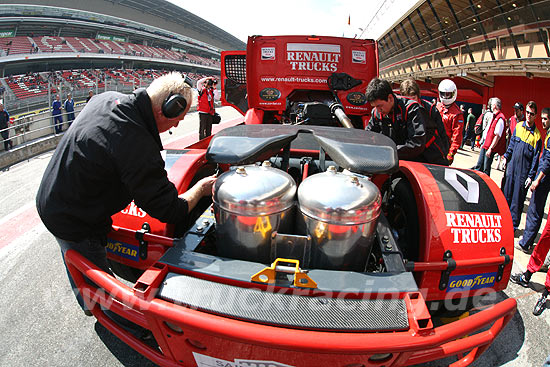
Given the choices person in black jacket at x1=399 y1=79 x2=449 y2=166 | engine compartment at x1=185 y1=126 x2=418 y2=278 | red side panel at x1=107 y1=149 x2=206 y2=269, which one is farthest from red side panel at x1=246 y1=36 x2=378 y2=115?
engine compartment at x1=185 y1=126 x2=418 y2=278

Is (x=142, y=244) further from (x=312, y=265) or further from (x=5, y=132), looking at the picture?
(x=5, y=132)

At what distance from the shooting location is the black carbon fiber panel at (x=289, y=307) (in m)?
1.51

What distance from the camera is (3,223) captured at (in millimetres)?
4457

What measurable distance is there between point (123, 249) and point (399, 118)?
279 cm

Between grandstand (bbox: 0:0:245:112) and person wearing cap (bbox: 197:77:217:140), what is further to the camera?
grandstand (bbox: 0:0:245:112)

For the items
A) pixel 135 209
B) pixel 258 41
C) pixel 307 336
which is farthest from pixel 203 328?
pixel 258 41

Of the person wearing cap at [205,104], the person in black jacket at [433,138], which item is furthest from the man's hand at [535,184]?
the person wearing cap at [205,104]

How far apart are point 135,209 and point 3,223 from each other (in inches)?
126

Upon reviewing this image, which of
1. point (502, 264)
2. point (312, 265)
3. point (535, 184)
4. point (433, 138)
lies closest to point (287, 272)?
point (312, 265)

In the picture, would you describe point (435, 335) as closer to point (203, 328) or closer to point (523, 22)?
point (203, 328)

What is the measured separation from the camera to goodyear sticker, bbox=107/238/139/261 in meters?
2.32

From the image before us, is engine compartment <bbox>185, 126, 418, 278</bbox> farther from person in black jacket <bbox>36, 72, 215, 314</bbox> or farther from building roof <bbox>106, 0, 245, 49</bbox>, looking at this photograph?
building roof <bbox>106, 0, 245, 49</bbox>

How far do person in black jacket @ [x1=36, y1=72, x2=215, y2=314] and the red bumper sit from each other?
42 cm

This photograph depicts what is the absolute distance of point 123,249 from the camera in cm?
236
